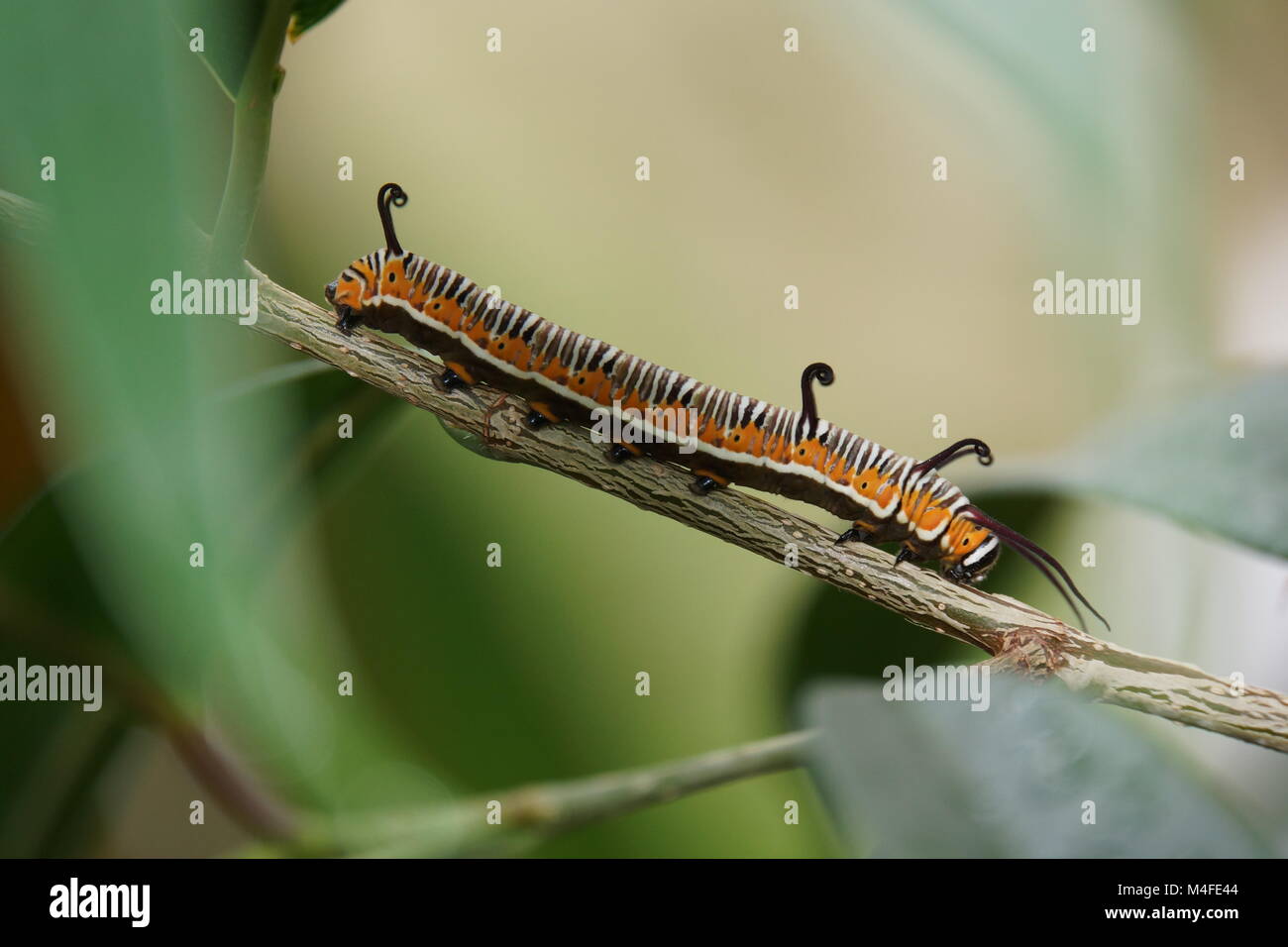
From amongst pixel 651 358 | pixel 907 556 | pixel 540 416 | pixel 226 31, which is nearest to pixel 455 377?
pixel 540 416

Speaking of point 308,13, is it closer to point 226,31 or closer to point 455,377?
point 226,31

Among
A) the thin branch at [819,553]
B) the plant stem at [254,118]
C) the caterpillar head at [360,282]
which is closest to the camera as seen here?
the plant stem at [254,118]

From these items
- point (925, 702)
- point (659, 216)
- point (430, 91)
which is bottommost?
point (925, 702)

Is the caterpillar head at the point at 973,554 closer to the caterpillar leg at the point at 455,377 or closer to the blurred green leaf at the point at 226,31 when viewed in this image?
the caterpillar leg at the point at 455,377

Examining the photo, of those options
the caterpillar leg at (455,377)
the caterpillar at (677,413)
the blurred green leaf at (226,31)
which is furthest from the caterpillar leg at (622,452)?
the blurred green leaf at (226,31)

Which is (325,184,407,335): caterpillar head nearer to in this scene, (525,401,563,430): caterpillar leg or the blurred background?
the blurred background
